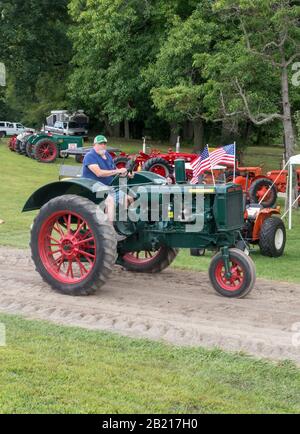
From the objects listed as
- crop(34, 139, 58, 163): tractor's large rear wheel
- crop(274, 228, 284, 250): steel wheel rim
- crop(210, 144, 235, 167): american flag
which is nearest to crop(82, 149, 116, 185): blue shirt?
crop(274, 228, 284, 250): steel wheel rim

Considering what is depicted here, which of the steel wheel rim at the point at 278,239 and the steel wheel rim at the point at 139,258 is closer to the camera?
the steel wheel rim at the point at 139,258

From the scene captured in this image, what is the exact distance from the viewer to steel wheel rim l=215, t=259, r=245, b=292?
7703 millimetres

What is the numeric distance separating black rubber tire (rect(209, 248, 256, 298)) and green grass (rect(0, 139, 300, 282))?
178 cm

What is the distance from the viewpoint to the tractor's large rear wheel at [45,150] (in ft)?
95.0

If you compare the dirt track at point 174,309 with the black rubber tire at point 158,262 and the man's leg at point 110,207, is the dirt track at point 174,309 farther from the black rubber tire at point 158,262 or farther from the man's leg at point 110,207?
the man's leg at point 110,207

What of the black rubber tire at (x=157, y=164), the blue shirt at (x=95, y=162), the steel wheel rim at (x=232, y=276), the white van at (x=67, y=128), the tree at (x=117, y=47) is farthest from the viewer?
the white van at (x=67, y=128)

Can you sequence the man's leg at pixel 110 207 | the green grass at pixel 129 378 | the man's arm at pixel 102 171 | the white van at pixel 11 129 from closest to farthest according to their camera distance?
1. the green grass at pixel 129 378
2. the man's leg at pixel 110 207
3. the man's arm at pixel 102 171
4. the white van at pixel 11 129

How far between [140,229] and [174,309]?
137cm

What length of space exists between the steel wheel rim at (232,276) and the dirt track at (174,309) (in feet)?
0.63

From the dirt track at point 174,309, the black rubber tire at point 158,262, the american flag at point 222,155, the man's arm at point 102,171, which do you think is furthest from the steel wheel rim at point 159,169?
the man's arm at point 102,171

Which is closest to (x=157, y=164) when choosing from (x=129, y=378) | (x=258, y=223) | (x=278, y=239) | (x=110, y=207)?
(x=258, y=223)

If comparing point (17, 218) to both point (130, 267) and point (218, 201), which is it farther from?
point (218, 201)

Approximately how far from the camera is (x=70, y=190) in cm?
838
